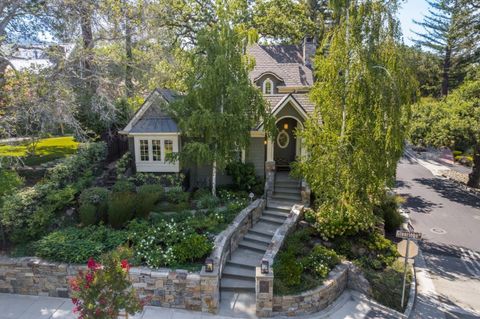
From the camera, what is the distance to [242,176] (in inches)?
570

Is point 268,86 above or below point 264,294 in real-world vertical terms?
above

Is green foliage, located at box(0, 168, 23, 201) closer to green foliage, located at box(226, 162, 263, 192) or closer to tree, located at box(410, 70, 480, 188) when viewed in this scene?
green foliage, located at box(226, 162, 263, 192)

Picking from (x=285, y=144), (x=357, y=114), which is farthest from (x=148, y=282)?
(x=285, y=144)

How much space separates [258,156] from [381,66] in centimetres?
760

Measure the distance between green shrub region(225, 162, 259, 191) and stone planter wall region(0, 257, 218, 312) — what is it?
20.3 ft

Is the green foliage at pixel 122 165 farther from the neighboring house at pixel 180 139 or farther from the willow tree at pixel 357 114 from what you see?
the willow tree at pixel 357 114

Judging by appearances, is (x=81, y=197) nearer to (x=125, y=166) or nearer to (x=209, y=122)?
(x=125, y=166)

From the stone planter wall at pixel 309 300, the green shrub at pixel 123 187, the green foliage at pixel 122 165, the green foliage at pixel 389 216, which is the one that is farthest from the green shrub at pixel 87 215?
the green foliage at pixel 389 216

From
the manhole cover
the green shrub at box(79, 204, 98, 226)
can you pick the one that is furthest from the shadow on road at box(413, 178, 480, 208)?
the green shrub at box(79, 204, 98, 226)

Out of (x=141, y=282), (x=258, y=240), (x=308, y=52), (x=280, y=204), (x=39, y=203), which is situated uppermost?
(x=308, y=52)

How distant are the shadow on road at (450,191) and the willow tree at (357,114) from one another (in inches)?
522

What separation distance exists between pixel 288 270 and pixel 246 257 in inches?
75.2

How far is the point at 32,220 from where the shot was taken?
32.2ft

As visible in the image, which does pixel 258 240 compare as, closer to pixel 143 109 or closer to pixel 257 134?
pixel 257 134
